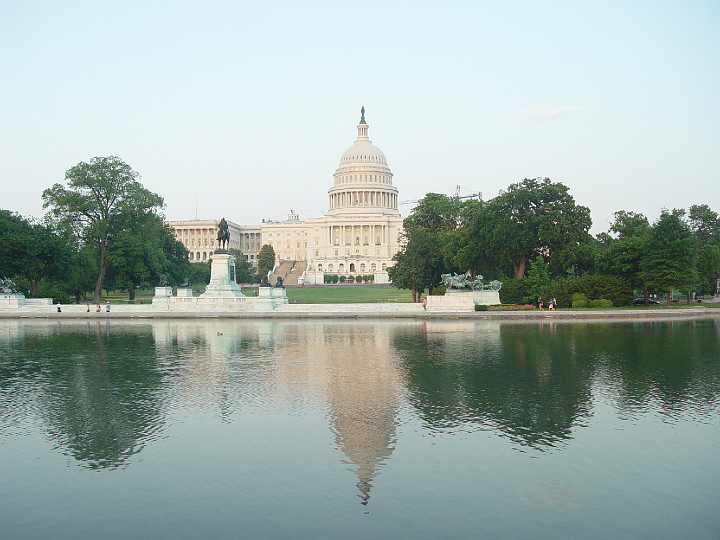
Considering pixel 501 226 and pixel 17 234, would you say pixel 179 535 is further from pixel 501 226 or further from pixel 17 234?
pixel 17 234

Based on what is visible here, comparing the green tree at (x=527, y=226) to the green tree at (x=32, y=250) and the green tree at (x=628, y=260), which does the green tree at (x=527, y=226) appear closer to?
the green tree at (x=628, y=260)

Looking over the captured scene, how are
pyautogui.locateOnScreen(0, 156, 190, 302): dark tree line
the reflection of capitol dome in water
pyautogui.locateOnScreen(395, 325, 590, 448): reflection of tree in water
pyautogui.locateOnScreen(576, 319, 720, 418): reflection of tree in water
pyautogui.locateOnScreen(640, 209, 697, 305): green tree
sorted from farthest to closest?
1. pyautogui.locateOnScreen(0, 156, 190, 302): dark tree line
2. pyautogui.locateOnScreen(640, 209, 697, 305): green tree
3. pyautogui.locateOnScreen(576, 319, 720, 418): reflection of tree in water
4. pyautogui.locateOnScreen(395, 325, 590, 448): reflection of tree in water
5. the reflection of capitol dome in water

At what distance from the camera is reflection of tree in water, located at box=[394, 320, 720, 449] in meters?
13.3

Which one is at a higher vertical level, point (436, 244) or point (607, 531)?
point (436, 244)

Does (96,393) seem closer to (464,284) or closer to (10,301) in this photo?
(464,284)

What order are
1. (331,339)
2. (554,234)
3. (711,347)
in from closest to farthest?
(711,347) → (331,339) → (554,234)

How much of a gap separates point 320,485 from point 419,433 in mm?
3075

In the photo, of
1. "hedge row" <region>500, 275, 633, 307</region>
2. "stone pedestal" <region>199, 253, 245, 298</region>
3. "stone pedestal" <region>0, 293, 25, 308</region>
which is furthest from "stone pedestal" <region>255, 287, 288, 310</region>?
"stone pedestal" <region>0, 293, 25, 308</region>

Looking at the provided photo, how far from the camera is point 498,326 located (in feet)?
116

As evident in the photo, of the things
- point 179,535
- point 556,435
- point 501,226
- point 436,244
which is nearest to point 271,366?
point 556,435

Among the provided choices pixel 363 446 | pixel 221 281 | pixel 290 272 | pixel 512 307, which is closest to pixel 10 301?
pixel 221 281

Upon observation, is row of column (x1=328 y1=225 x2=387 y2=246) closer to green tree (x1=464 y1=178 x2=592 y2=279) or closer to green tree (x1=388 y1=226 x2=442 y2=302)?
green tree (x1=388 y1=226 x2=442 y2=302)

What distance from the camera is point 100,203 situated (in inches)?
2360

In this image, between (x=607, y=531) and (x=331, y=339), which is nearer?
(x=607, y=531)
